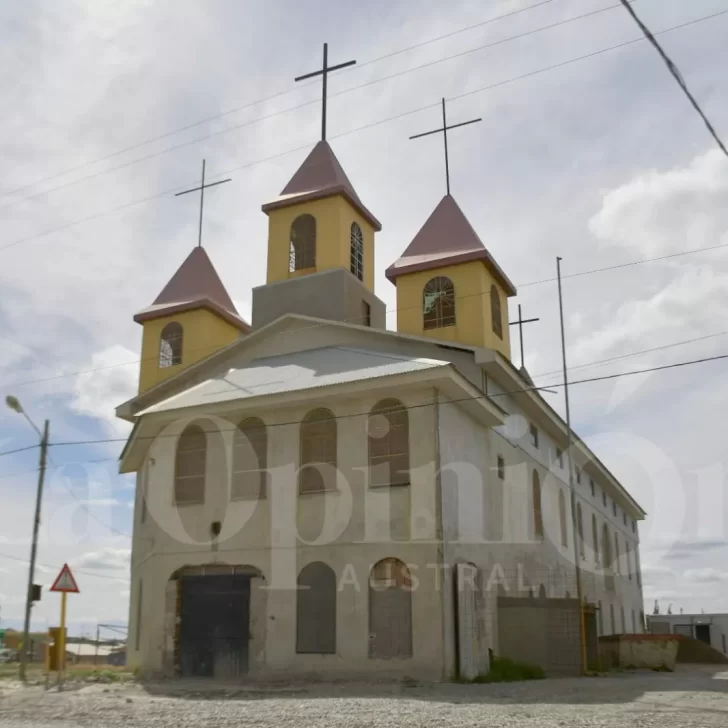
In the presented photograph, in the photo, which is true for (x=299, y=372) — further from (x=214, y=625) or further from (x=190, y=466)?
(x=214, y=625)

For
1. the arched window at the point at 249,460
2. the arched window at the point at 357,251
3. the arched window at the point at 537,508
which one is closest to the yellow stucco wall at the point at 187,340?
the arched window at the point at 357,251

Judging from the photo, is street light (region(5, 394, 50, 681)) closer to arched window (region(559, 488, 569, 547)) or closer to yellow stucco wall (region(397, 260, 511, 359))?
yellow stucco wall (region(397, 260, 511, 359))

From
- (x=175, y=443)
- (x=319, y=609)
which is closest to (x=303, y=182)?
(x=175, y=443)

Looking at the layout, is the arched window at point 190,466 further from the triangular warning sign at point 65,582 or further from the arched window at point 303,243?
the arched window at point 303,243

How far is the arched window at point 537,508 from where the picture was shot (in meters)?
27.2

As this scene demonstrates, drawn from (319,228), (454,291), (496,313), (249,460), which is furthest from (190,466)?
(496,313)

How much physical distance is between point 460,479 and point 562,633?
474 centimetres

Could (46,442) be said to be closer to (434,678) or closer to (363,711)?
(434,678)

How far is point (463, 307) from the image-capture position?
2617 centimetres

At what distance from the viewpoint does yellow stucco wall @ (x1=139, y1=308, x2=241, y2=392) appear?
94.4 ft

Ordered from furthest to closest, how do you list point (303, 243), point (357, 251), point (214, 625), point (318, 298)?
point (357, 251) → point (303, 243) → point (318, 298) → point (214, 625)

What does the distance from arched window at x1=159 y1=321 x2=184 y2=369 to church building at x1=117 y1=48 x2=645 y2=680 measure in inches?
95.5

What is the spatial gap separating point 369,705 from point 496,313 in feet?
51.6

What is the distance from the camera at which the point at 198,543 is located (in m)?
21.3
